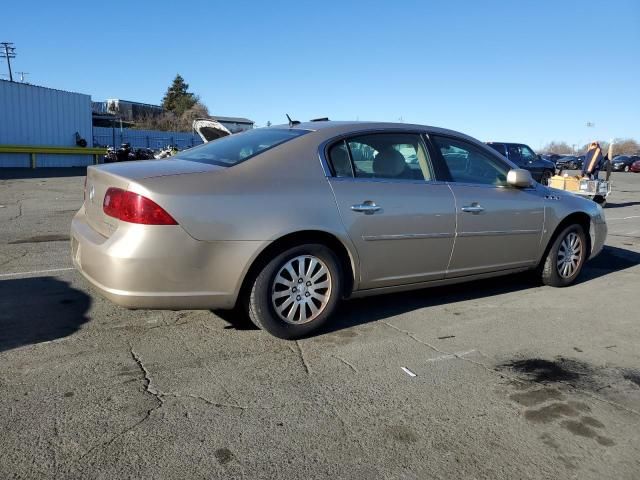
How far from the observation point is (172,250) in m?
3.51

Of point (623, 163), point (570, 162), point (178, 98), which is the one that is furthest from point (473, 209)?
point (178, 98)

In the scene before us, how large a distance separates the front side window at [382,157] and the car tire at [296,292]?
0.69 meters

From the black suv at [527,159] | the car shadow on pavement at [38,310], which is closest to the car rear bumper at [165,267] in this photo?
the car shadow on pavement at [38,310]

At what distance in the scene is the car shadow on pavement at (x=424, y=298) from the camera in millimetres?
4637

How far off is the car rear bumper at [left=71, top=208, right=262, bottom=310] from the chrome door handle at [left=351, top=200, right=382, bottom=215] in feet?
2.72

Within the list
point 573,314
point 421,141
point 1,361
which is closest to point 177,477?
point 1,361

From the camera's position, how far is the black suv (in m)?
20.8

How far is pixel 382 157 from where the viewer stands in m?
4.53

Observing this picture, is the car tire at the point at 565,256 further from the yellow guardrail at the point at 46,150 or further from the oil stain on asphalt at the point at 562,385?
the yellow guardrail at the point at 46,150

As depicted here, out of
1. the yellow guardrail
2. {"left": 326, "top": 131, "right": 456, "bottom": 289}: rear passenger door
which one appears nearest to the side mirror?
{"left": 326, "top": 131, "right": 456, "bottom": 289}: rear passenger door

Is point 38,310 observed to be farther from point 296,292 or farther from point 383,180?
point 383,180

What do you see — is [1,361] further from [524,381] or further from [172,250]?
[524,381]

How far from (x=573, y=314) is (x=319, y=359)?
2593 mm

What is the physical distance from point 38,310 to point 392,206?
9.56 feet
